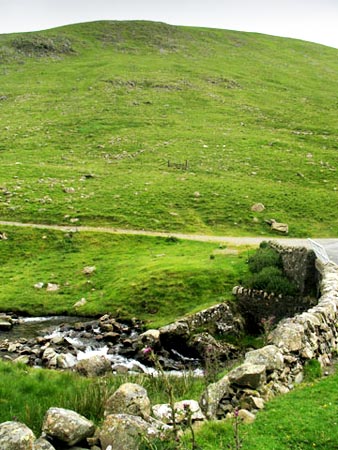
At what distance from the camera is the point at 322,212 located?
Answer: 56.0 meters

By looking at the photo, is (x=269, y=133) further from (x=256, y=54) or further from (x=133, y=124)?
(x=256, y=54)

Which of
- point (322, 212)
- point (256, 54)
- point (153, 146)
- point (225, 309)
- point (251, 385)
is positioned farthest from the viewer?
point (256, 54)

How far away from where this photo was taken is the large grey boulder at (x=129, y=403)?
12172mm

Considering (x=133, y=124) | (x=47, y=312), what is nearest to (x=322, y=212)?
(x=47, y=312)

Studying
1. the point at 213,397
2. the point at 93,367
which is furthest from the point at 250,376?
the point at 93,367

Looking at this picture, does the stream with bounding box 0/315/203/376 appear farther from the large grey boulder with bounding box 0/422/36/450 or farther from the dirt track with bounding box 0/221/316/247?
the dirt track with bounding box 0/221/316/247

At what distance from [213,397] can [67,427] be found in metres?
4.34

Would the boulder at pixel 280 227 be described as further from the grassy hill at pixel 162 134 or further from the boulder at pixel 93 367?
the boulder at pixel 93 367

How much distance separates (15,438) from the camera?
1000cm

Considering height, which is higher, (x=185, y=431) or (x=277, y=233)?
(x=185, y=431)

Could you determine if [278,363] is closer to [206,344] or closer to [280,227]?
[206,344]

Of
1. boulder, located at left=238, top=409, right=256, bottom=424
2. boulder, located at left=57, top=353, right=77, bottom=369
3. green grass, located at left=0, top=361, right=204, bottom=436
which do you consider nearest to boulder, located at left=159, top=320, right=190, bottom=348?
boulder, located at left=57, top=353, right=77, bottom=369

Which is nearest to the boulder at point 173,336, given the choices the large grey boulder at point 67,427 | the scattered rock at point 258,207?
the large grey boulder at point 67,427

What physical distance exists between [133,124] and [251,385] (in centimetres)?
7437
